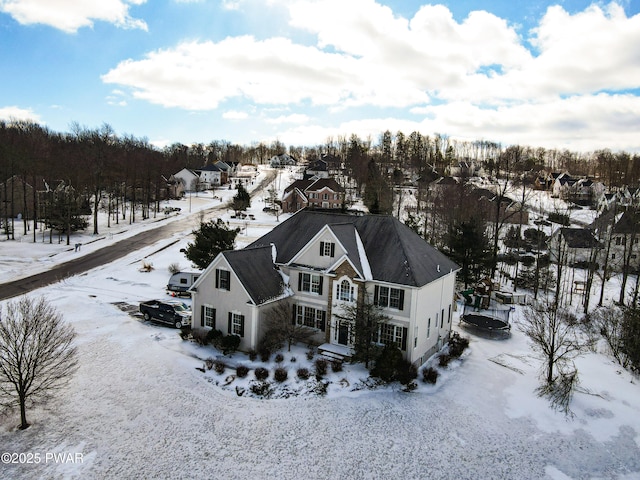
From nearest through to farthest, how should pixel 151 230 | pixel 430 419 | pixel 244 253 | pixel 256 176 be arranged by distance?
pixel 430 419, pixel 244 253, pixel 151 230, pixel 256 176

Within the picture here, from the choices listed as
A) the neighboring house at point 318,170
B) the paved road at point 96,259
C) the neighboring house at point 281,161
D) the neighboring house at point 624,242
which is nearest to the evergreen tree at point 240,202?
the paved road at point 96,259

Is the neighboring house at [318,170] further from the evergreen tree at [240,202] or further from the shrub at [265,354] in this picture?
the shrub at [265,354]

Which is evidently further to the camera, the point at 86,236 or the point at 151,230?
the point at 151,230

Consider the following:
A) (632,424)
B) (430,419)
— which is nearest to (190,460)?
(430,419)

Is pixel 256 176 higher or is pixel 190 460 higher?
pixel 256 176

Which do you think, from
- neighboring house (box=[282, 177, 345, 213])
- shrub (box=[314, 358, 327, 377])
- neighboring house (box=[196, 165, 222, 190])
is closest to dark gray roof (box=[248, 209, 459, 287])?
shrub (box=[314, 358, 327, 377])

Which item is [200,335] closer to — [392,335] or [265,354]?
[265,354]

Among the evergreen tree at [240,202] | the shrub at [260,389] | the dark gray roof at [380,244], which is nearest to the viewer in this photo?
the shrub at [260,389]

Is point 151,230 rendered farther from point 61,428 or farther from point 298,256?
point 61,428
